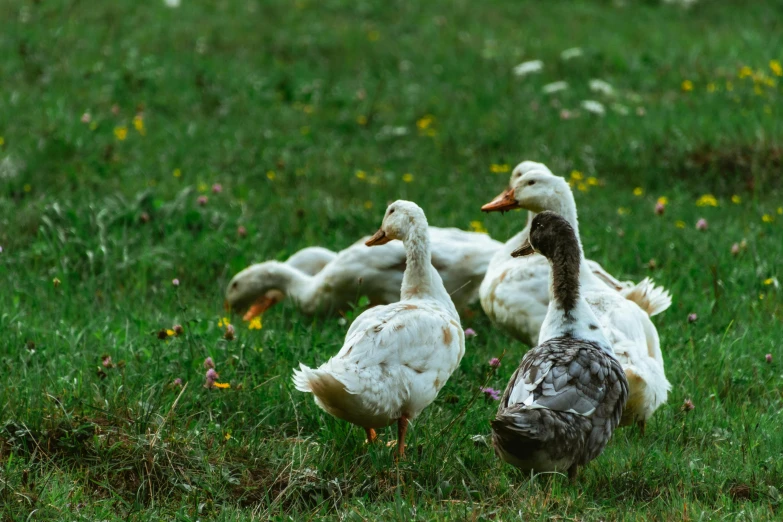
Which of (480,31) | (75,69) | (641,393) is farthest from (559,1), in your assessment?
(641,393)

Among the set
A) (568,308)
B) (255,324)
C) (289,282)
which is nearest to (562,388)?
(568,308)

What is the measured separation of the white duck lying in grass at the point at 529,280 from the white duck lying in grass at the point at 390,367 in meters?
0.77

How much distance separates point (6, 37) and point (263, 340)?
23.4 ft

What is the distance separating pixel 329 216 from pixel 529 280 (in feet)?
8.36

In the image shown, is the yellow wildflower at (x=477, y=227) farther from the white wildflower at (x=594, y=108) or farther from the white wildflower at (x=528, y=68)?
the white wildflower at (x=528, y=68)

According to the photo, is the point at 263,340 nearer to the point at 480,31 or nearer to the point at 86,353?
the point at 86,353

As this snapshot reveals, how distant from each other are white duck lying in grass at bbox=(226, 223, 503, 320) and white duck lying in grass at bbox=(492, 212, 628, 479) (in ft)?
6.22

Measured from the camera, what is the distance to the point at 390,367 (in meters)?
4.23

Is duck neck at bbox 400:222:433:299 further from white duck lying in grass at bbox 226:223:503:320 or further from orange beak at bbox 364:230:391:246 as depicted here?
white duck lying in grass at bbox 226:223:503:320

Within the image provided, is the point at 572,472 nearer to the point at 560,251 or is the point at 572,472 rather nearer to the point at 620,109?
the point at 560,251

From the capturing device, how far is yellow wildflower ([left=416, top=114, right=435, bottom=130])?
9.95 metres

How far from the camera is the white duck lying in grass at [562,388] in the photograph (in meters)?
3.82

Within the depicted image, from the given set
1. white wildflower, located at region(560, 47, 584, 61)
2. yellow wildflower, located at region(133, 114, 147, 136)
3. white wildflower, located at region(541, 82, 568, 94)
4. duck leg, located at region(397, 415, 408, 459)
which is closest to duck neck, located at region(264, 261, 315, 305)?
duck leg, located at region(397, 415, 408, 459)

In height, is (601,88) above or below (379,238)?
below
